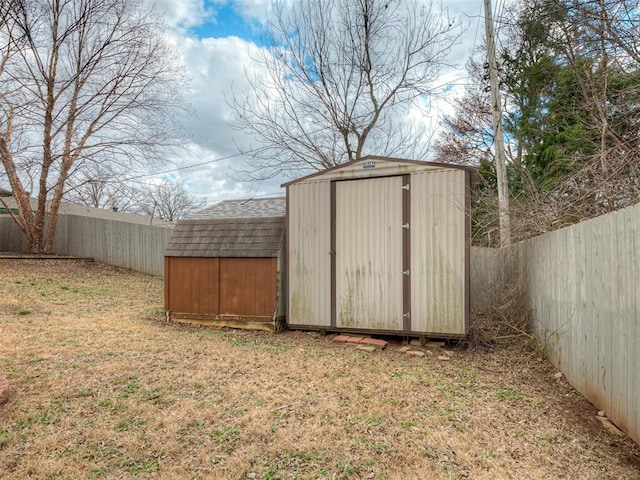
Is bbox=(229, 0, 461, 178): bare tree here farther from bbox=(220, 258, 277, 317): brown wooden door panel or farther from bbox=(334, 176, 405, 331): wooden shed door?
bbox=(334, 176, 405, 331): wooden shed door

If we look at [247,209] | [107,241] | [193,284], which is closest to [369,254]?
[247,209]

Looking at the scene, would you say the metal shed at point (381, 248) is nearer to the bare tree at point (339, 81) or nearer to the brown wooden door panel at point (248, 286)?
the brown wooden door panel at point (248, 286)

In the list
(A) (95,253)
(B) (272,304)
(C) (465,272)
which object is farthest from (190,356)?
(A) (95,253)

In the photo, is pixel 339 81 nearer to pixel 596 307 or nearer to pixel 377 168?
pixel 377 168

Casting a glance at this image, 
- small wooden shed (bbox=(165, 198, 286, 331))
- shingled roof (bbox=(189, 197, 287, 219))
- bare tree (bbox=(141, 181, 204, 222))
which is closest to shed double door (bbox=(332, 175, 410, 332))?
small wooden shed (bbox=(165, 198, 286, 331))

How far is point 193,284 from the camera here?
6.80 metres

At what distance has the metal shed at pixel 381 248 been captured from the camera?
5.19m

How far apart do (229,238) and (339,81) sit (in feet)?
21.0

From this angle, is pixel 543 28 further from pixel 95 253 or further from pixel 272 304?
pixel 95 253

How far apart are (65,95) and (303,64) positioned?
8.01 m

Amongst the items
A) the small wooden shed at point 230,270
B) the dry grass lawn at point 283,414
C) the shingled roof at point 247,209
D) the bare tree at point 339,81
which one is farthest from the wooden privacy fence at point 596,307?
the bare tree at point 339,81

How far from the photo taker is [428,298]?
5.30 metres

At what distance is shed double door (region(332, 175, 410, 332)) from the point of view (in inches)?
215

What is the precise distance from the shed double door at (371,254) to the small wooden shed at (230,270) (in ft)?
3.55
